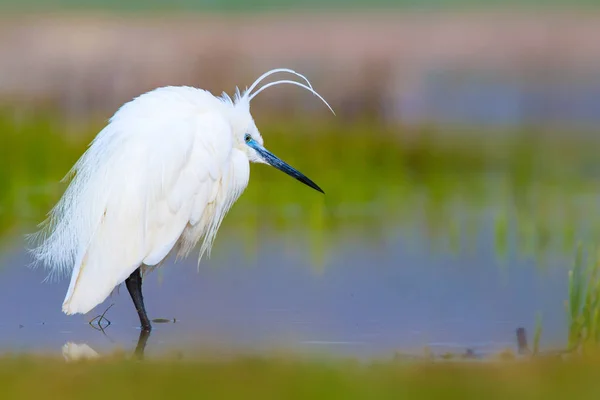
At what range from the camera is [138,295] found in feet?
20.7

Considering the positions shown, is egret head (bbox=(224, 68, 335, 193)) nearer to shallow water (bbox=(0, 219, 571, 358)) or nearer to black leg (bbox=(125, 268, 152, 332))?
shallow water (bbox=(0, 219, 571, 358))

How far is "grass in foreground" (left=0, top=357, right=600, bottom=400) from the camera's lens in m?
4.57

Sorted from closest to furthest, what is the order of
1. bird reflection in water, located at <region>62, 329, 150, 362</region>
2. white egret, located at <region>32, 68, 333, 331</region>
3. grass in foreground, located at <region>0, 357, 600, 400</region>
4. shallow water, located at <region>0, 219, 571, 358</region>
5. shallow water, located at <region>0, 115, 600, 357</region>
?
grass in foreground, located at <region>0, 357, 600, 400</region>, bird reflection in water, located at <region>62, 329, 150, 362</region>, shallow water, located at <region>0, 219, 571, 358</region>, shallow water, located at <region>0, 115, 600, 357</region>, white egret, located at <region>32, 68, 333, 331</region>

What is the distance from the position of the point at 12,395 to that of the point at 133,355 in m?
0.97

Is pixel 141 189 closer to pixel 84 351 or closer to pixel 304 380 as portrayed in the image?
pixel 84 351

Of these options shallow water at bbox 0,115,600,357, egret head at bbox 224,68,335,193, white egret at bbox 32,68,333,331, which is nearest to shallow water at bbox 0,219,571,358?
shallow water at bbox 0,115,600,357

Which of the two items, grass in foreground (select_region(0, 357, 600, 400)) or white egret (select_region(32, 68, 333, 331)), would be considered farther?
white egret (select_region(32, 68, 333, 331))

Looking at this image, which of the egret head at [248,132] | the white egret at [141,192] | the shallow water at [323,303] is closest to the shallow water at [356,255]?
the shallow water at [323,303]

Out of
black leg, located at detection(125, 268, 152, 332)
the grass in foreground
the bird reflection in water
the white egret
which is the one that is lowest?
the grass in foreground

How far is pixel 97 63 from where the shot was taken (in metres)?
17.3

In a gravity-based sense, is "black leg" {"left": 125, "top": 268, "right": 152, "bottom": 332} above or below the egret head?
below

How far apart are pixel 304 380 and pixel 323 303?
1988 mm

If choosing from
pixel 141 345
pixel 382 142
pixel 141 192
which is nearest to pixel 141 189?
pixel 141 192

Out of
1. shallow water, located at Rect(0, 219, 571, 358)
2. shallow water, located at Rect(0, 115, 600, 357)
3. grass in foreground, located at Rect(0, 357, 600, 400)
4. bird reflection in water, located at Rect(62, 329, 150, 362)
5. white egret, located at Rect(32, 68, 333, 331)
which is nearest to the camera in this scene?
grass in foreground, located at Rect(0, 357, 600, 400)
